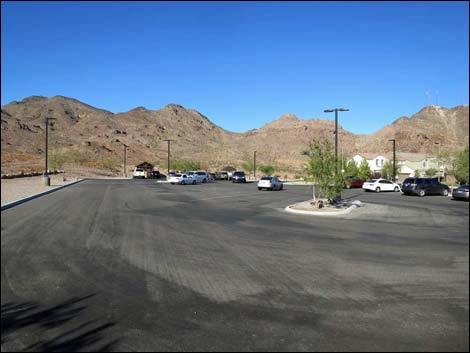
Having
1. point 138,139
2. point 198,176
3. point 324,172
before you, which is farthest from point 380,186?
point 138,139

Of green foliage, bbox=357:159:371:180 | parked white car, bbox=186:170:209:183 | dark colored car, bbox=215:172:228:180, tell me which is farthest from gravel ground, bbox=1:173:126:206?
green foliage, bbox=357:159:371:180

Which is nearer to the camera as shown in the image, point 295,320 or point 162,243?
point 295,320

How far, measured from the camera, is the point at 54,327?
483cm

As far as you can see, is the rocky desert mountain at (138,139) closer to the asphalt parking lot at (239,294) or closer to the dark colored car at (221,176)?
the dark colored car at (221,176)

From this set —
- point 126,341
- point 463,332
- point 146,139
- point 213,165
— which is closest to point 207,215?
point 126,341

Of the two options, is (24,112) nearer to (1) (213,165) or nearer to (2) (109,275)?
(1) (213,165)

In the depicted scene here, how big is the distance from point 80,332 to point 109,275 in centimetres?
254

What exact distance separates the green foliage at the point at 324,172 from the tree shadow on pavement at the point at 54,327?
54.4 feet

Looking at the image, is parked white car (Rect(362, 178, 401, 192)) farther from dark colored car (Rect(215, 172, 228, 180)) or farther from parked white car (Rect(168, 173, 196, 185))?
dark colored car (Rect(215, 172, 228, 180))

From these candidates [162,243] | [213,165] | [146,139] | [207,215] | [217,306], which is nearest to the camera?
[217,306]

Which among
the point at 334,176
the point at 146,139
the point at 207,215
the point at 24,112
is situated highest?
the point at 24,112

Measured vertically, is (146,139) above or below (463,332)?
above

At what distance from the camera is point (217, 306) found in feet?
18.6

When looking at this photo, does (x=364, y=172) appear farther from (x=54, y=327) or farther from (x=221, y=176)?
(x=54, y=327)
